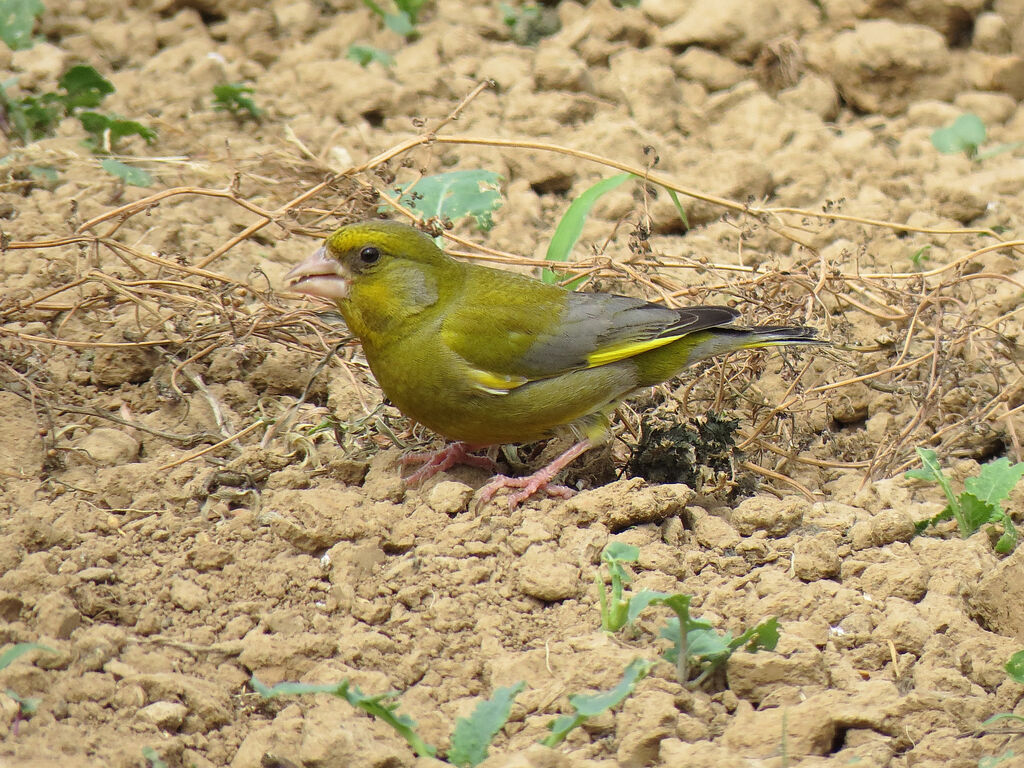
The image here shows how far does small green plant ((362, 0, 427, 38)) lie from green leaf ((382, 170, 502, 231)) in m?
2.34

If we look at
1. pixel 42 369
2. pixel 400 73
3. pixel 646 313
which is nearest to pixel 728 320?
pixel 646 313

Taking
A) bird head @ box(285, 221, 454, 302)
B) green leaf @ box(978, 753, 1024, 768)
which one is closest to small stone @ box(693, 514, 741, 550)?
green leaf @ box(978, 753, 1024, 768)

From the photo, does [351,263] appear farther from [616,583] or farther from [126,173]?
[126,173]

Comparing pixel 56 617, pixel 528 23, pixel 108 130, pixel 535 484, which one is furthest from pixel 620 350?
pixel 528 23

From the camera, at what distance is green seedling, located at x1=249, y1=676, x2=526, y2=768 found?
284cm

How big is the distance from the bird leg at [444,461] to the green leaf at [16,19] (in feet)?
10.9

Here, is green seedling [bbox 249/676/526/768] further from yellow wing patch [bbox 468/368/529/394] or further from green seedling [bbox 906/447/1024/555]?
green seedling [bbox 906/447/1024/555]

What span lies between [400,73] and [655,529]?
4250 millimetres

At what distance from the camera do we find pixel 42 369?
15.4 feet

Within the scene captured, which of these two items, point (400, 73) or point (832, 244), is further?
point (400, 73)

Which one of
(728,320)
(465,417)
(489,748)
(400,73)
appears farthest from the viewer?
(400,73)

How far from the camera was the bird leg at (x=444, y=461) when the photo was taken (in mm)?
4465

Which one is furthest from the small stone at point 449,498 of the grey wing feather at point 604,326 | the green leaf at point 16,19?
the green leaf at point 16,19

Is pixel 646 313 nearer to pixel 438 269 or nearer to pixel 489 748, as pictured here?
pixel 438 269
